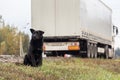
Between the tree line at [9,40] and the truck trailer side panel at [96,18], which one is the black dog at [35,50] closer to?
the truck trailer side panel at [96,18]

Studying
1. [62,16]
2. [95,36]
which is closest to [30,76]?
[62,16]

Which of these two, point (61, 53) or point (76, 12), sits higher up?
point (76, 12)

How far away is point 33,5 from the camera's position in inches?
1182

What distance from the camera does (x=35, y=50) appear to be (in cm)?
1502

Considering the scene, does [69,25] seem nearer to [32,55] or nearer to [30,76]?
[32,55]

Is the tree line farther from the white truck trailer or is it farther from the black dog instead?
the black dog

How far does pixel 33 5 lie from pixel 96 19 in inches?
286

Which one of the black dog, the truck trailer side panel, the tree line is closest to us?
the black dog

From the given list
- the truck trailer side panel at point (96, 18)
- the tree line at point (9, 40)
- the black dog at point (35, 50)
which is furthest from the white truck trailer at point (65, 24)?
the tree line at point (9, 40)

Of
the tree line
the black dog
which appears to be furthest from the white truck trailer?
the tree line

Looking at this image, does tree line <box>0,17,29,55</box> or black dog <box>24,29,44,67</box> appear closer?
black dog <box>24,29,44,67</box>

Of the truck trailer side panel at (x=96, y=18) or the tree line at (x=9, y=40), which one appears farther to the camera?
the tree line at (x=9, y=40)

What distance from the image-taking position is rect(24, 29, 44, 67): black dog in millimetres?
14891

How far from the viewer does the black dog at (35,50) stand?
14.9 meters
